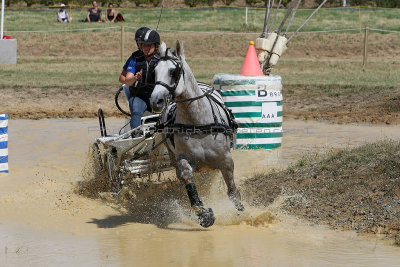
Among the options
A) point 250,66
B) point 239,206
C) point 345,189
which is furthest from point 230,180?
point 250,66

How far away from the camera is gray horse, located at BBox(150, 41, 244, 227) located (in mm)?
7305

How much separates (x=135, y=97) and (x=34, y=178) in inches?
92.1

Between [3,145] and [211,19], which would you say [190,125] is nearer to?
[3,145]

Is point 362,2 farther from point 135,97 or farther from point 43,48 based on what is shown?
point 135,97

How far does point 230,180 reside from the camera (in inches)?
317

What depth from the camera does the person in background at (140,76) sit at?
877cm

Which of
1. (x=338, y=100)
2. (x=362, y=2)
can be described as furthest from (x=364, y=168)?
(x=362, y=2)

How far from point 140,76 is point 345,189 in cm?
275

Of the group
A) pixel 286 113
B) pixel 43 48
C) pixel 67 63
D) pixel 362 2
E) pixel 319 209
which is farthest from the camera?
pixel 362 2

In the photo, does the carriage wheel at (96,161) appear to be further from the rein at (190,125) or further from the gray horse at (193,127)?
the gray horse at (193,127)

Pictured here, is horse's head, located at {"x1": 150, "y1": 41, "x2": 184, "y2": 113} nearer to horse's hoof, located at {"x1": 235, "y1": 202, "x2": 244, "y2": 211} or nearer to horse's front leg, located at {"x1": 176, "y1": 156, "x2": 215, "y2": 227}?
horse's front leg, located at {"x1": 176, "y1": 156, "x2": 215, "y2": 227}

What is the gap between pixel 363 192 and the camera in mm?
8406

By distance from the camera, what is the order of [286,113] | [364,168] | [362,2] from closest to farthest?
[364,168]
[286,113]
[362,2]

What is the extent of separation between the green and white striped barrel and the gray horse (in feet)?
13.6
